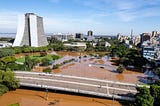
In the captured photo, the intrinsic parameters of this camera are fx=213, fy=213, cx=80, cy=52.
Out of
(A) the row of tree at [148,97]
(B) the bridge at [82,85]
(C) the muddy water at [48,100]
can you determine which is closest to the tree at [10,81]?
(C) the muddy water at [48,100]

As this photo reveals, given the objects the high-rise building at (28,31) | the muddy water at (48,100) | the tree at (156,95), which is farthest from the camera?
the high-rise building at (28,31)

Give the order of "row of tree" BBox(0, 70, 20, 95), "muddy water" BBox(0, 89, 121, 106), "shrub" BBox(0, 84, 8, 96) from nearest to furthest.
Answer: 1. "muddy water" BBox(0, 89, 121, 106)
2. "shrub" BBox(0, 84, 8, 96)
3. "row of tree" BBox(0, 70, 20, 95)

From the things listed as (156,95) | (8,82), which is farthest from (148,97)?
(8,82)

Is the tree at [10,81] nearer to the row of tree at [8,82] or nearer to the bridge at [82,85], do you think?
the row of tree at [8,82]

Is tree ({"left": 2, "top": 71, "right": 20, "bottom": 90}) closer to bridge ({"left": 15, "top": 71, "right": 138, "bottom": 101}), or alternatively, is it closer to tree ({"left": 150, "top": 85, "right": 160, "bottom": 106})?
bridge ({"left": 15, "top": 71, "right": 138, "bottom": 101})

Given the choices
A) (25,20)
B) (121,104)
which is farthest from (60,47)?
(121,104)

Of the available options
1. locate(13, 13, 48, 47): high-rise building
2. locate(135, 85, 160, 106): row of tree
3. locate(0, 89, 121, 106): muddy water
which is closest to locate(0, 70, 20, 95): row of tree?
locate(0, 89, 121, 106): muddy water
